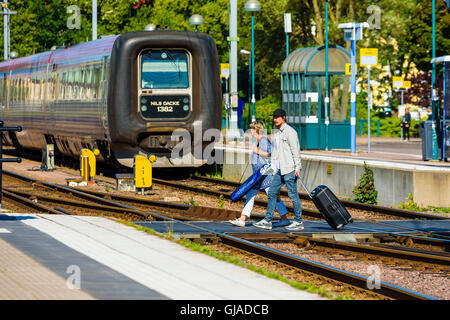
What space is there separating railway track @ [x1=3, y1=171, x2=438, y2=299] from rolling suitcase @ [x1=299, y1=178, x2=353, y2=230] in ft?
4.20

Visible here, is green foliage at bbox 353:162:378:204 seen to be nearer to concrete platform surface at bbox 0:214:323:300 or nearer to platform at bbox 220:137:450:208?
platform at bbox 220:137:450:208

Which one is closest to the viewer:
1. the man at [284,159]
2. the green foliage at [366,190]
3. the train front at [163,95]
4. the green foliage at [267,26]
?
the man at [284,159]

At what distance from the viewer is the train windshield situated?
77.7 feet

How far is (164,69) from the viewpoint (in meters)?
23.9

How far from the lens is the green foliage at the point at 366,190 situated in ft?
64.7

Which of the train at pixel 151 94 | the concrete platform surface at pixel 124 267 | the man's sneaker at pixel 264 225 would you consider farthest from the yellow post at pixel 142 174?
the concrete platform surface at pixel 124 267

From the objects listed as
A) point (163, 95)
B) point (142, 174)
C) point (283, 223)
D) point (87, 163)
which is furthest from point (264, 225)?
point (87, 163)

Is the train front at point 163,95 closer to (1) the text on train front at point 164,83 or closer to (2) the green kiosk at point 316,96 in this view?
(1) the text on train front at point 164,83

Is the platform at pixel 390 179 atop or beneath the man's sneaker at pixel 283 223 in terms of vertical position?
atop

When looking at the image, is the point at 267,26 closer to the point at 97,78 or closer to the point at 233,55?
the point at 233,55

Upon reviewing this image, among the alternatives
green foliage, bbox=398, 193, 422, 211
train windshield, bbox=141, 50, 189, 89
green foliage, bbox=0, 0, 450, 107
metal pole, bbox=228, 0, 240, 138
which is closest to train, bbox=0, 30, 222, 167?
train windshield, bbox=141, 50, 189, 89

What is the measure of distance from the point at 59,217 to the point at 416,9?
41932 millimetres

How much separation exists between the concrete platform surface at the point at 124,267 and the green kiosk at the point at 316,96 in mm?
17995

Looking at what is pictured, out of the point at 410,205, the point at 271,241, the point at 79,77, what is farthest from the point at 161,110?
the point at 271,241
